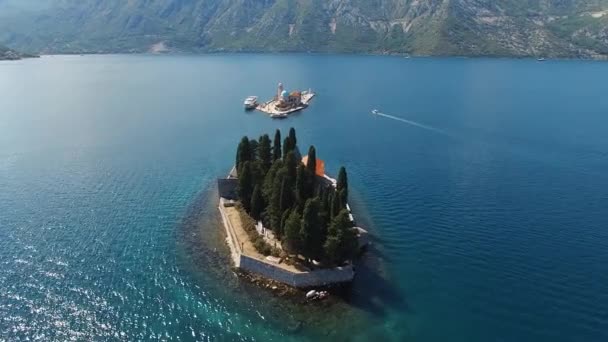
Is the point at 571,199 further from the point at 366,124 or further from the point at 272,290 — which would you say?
the point at 366,124

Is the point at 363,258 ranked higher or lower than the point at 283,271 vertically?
lower

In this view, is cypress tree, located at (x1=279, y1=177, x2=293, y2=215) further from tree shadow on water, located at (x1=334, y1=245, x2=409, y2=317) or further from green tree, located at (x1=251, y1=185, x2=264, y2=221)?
tree shadow on water, located at (x1=334, y1=245, x2=409, y2=317)

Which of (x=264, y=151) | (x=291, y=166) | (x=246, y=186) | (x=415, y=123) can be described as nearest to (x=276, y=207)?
(x=291, y=166)

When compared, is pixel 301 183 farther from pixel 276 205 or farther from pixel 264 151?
pixel 264 151

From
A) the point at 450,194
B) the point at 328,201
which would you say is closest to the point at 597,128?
the point at 450,194

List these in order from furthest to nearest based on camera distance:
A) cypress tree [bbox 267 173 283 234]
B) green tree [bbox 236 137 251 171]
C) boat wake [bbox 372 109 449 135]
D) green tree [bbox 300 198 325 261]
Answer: boat wake [bbox 372 109 449 135], green tree [bbox 236 137 251 171], cypress tree [bbox 267 173 283 234], green tree [bbox 300 198 325 261]

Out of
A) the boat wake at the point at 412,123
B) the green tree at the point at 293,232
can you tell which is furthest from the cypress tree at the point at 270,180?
the boat wake at the point at 412,123

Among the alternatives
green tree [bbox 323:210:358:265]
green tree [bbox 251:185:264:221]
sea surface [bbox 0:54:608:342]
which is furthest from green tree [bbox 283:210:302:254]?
green tree [bbox 251:185:264:221]
